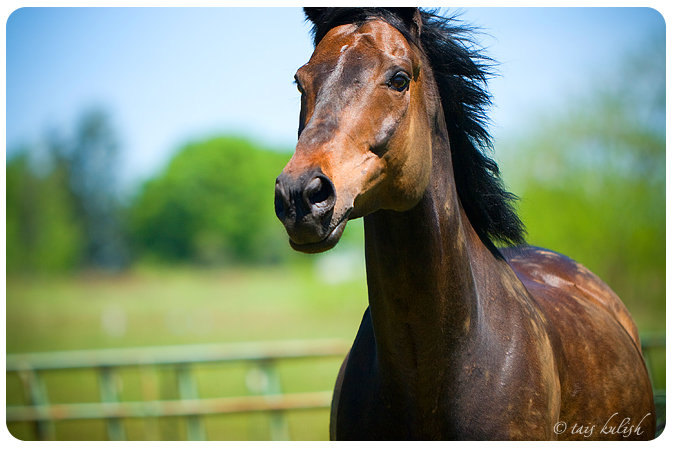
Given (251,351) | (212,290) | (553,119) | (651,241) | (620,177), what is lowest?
(212,290)

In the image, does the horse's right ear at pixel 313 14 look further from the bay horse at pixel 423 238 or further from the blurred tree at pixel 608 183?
the blurred tree at pixel 608 183

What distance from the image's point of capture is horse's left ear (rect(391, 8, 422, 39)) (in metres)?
2.46

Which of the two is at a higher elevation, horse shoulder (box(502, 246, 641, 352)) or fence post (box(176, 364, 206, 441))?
horse shoulder (box(502, 246, 641, 352))

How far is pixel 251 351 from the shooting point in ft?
30.8

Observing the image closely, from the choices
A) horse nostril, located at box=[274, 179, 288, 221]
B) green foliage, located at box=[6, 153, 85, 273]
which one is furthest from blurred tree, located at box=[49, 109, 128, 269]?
horse nostril, located at box=[274, 179, 288, 221]

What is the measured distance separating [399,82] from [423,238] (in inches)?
22.1

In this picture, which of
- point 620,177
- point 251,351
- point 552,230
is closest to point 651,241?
point 620,177

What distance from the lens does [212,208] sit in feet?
201

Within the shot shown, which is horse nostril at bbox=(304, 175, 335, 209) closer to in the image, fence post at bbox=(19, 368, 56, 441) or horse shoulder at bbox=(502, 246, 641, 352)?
horse shoulder at bbox=(502, 246, 641, 352)

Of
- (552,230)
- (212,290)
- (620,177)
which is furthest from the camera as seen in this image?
(212,290)

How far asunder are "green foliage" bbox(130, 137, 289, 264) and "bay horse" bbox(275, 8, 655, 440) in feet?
157

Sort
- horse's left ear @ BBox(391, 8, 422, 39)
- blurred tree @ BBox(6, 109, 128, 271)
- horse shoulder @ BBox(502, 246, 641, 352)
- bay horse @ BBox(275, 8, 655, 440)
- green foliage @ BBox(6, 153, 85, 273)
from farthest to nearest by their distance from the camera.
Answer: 1. blurred tree @ BBox(6, 109, 128, 271)
2. green foliage @ BBox(6, 153, 85, 273)
3. horse shoulder @ BBox(502, 246, 641, 352)
4. horse's left ear @ BBox(391, 8, 422, 39)
5. bay horse @ BBox(275, 8, 655, 440)

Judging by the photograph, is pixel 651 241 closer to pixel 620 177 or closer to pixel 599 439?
pixel 620 177

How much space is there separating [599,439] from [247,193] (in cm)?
6085
